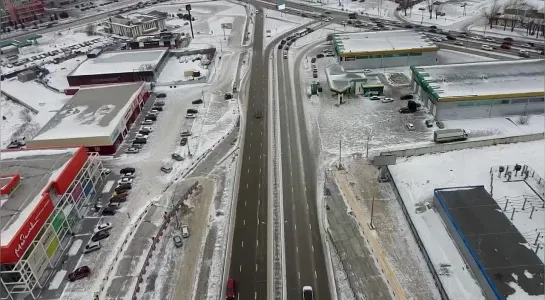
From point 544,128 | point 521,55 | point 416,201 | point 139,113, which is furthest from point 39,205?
point 521,55

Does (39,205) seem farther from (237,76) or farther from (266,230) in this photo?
(237,76)

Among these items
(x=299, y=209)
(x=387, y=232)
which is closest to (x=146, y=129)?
(x=299, y=209)

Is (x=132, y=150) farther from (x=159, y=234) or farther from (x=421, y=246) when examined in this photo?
(x=421, y=246)

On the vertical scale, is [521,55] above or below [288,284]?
above

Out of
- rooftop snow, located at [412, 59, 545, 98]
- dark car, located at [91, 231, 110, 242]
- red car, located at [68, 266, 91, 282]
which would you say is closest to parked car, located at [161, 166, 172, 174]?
dark car, located at [91, 231, 110, 242]

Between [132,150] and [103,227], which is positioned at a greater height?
Answer: [132,150]

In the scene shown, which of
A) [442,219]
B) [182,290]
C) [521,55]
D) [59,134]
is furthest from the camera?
[521,55]
